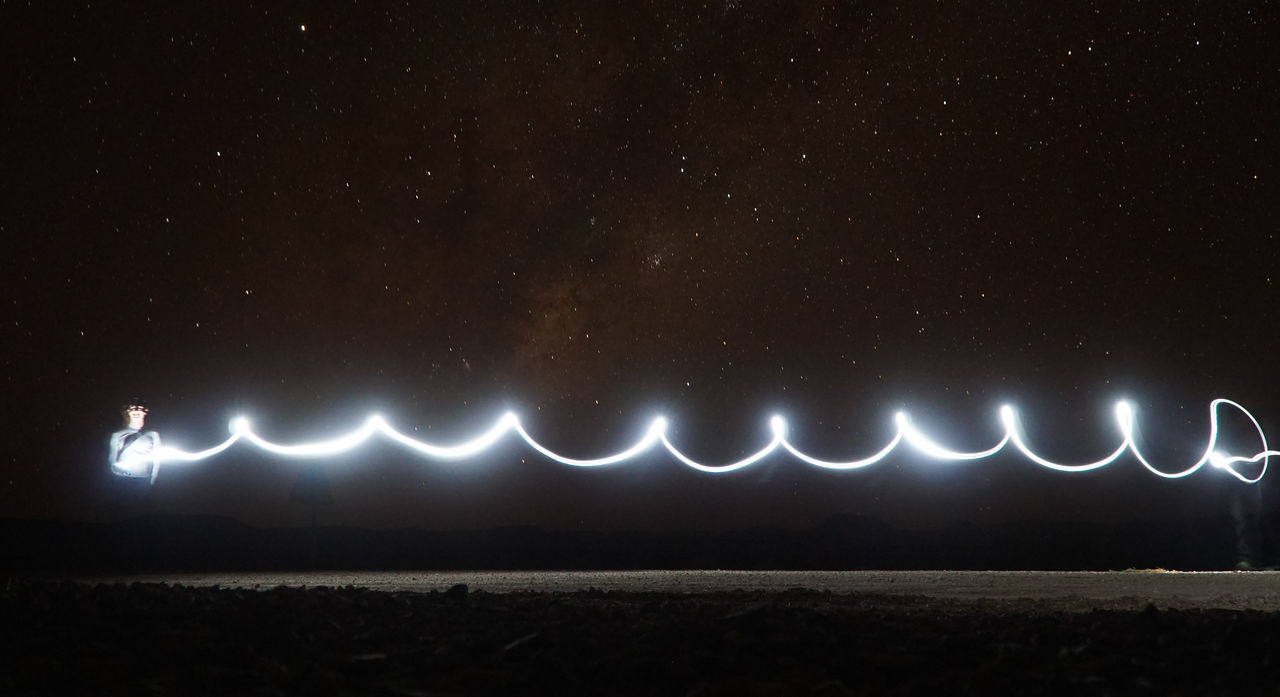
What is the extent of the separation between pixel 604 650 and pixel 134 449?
52.0 feet

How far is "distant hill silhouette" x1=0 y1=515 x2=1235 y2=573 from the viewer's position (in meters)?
22.6

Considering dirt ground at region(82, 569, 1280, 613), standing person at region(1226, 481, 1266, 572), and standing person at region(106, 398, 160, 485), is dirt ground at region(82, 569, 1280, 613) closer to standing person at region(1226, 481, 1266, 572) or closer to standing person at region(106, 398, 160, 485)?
standing person at region(106, 398, 160, 485)

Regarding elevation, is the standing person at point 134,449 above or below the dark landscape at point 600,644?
above

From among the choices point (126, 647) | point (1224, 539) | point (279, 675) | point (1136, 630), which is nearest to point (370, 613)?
point (126, 647)

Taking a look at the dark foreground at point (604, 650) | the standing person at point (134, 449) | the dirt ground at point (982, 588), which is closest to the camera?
the dark foreground at point (604, 650)

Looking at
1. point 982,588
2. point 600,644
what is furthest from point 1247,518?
point 600,644

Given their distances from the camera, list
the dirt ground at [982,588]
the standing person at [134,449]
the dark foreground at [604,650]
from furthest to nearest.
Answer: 1. the standing person at [134,449]
2. the dirt ground at [982,588]
3. the dark foreground at [604,650]

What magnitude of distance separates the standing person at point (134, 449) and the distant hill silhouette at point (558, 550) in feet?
6.14

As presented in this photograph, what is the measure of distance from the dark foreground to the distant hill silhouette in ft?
45.2

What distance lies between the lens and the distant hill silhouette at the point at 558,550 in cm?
2256

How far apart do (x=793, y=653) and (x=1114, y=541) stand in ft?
97.9

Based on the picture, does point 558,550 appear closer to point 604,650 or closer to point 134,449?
point 134,449

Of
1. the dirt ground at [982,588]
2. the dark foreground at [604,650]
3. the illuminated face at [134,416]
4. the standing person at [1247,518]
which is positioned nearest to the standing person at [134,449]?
the illuminated face at [134,416]

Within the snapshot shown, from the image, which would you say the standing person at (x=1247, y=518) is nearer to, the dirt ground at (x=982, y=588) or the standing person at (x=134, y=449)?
the dirt ground at (x=982, y=588)
